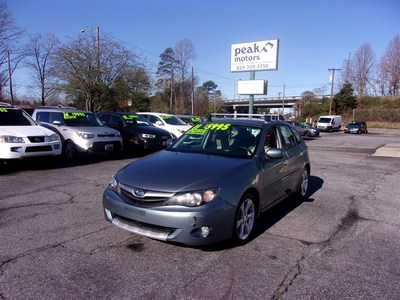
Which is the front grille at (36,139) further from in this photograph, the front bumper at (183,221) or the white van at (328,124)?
the white van at (328,124)

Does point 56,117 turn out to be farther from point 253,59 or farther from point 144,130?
point 253,59

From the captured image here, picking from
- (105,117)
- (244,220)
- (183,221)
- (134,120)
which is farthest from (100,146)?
(183,221)

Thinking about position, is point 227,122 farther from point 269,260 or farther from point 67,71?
point 67,71

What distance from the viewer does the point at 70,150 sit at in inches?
393

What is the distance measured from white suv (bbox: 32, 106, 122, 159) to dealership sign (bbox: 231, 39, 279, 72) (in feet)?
50.7

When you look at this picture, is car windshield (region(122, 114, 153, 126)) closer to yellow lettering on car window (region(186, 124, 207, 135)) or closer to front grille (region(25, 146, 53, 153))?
front grille (region(25, 146, 53, 153))

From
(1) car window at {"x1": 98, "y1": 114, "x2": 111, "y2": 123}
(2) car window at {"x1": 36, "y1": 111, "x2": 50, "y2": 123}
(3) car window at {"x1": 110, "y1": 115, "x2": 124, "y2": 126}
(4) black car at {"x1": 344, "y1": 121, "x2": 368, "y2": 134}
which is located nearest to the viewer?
(2) car window at {"x1": 36, "y1": 111, "x2": 50, "y2": 123}

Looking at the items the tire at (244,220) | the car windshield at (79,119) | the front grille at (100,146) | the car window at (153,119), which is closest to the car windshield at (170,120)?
the car window at (153,119)

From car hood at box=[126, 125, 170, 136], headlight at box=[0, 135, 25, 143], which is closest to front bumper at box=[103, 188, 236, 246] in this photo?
headlight at box=[0, 135, 25, 143]

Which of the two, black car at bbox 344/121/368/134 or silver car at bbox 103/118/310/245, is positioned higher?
silver car at bbox 103/118/310/245

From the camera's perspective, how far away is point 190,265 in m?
3.31

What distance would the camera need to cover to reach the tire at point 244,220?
3.66 meters

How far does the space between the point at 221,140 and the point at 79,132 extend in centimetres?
646

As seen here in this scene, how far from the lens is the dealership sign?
73.8ft
